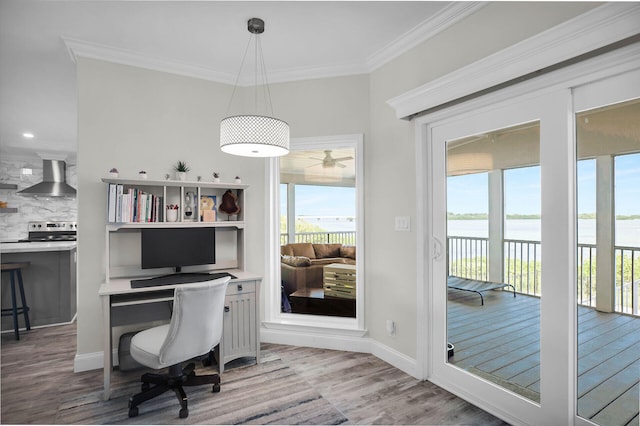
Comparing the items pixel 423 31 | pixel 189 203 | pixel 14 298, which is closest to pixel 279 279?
pixel 189 203

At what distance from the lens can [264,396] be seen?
245 centimetres

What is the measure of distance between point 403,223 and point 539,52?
149 cm

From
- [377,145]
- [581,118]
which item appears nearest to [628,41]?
[581,118]

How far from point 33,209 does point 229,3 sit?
7.53 m

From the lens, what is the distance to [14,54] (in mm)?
3049

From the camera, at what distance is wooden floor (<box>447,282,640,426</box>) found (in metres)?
1.70

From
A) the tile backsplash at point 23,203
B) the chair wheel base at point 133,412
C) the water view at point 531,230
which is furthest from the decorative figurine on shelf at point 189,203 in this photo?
the tile backsplash at point 23,203

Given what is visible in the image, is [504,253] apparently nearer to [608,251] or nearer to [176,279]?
[608,251]

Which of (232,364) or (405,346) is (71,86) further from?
(405,346)

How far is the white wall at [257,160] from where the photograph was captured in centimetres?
286

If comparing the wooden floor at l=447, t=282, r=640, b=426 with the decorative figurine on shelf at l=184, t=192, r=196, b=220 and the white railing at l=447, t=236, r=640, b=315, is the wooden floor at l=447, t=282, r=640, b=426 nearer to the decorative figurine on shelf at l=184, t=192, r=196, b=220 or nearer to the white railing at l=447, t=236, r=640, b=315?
the white railing at l=447, t=236, r=640, b=315

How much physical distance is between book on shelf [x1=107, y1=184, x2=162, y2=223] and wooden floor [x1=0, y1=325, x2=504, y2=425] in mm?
1287

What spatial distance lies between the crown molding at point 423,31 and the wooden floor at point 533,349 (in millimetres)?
1891

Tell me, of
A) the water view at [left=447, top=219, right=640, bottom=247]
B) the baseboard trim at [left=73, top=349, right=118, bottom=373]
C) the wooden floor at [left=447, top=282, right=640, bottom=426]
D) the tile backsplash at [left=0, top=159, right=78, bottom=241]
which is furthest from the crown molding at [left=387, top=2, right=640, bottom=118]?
the tile backsplash at [left=0, top=159, right=78, bottom=241]
